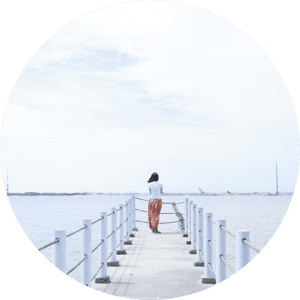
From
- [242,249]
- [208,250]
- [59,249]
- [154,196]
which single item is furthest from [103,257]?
[154,196]

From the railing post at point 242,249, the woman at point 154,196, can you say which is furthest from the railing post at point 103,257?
the woman at point 154,196

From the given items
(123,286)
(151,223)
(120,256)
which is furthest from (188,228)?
(123,286)

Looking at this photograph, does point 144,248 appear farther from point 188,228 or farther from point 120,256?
point 188,228

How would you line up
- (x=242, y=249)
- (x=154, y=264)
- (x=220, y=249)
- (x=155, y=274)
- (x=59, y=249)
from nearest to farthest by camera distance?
(x=242, y=249), (x=59, y=249), (x=220, y=249), (x=155, y=274), (x=154, y=264)

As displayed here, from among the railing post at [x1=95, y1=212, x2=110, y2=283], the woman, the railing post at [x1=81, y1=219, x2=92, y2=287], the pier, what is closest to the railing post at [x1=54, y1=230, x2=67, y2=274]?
the pier

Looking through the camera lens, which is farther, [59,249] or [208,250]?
[208,250]

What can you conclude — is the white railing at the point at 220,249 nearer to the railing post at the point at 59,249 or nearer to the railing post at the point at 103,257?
the railing post at the point at 103,257

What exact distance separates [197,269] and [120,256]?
64.8 inches

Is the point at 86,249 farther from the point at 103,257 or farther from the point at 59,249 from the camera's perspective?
the point at 59,249

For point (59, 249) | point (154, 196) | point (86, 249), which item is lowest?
point (86, 249)

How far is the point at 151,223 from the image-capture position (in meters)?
9.67

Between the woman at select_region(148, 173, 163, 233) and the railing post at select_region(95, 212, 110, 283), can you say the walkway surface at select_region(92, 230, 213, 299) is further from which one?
the woman at select_region(148, 173, 163, 233)

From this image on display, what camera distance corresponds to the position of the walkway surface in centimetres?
511

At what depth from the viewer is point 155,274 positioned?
5883 mm
